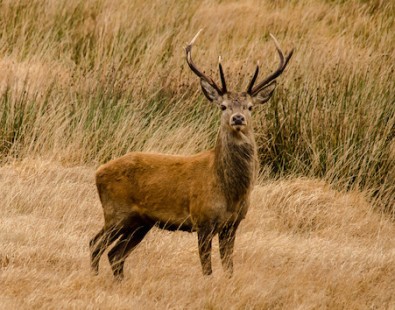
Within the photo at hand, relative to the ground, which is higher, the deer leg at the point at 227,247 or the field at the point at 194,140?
the deer leg at the point at 227,247

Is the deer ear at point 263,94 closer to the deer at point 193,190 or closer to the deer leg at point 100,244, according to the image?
the deer at point 193,190

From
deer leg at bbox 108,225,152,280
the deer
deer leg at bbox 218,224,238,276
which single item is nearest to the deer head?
the deer

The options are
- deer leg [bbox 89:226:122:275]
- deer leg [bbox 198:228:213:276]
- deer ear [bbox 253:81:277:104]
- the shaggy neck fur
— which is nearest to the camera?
deer leg [bbox 198:228:213:276]

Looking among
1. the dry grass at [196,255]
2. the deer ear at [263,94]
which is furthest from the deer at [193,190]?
the dry grass at [196,255]

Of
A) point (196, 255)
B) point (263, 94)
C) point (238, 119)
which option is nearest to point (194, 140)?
point (196, 255)

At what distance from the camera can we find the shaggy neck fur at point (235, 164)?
22.9ft

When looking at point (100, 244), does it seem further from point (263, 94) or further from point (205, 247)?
point (263, 94)

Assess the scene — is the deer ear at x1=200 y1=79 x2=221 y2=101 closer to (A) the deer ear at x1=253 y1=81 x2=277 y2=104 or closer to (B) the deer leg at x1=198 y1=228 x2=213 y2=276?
(A) the deer ear at x1=253 y1=81 x2=277 y2=104

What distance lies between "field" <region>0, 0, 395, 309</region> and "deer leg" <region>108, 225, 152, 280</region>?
9 centimetres

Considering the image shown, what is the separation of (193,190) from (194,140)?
11.4 feet

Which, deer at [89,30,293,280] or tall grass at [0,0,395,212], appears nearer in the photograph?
deer at [89,30,293,280]

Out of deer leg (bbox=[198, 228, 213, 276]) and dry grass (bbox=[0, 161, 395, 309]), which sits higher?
deer leg (bbox=[198, 228, 213, 276])

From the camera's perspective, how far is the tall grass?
10141 millimetres

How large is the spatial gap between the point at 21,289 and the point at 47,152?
346 cm
